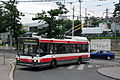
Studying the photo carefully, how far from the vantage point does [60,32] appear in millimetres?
48500

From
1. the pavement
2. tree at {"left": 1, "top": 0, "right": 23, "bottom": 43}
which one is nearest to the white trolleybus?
the pavement

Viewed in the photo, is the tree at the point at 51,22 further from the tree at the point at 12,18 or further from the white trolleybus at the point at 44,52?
the white trolleybus at the point at 44,52

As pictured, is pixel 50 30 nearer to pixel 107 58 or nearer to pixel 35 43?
pixel 107 58

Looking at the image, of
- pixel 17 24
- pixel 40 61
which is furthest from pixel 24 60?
pixel 17 24

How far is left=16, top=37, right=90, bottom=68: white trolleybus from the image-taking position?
56.9 feet

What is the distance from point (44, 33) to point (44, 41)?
30880 millimetres

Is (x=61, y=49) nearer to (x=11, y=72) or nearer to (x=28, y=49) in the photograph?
(x=28, y=49)

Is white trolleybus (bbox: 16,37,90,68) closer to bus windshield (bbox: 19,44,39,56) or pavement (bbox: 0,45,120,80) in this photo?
bus windshield (bbox: 19,44,39,56)

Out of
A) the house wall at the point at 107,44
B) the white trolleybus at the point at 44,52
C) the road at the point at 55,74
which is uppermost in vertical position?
the white trolleybus at the point at 44,52

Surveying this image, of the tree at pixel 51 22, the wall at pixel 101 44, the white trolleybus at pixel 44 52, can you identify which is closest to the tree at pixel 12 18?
the tree at pixel 51 22

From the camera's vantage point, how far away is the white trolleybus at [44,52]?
56.9ft

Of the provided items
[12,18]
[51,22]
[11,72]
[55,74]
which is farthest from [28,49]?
[12,18]

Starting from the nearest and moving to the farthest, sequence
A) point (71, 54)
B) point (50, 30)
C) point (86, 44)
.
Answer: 1. point (71, 54)
2. point (86, 44)
3. point (50, 30)

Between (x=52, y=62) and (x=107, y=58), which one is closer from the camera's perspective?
(x=52, y=62)
